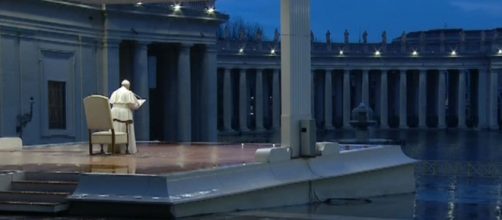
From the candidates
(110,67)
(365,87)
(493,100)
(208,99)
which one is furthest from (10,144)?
(493,100)

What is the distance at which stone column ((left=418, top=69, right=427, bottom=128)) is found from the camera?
118625mm

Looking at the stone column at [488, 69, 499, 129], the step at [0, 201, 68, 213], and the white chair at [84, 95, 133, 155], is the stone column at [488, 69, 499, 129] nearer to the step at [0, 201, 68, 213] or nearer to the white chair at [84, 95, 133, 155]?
the white chair at [84, 95, 133, 155]

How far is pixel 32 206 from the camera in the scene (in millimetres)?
15852

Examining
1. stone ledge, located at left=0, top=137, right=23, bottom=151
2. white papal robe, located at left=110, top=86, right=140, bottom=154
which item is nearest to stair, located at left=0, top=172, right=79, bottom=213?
white papal robe, located at left=110, top=86, right=140, bottom=154

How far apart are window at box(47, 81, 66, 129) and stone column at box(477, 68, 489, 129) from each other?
84.1 meters

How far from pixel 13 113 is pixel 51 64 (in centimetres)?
409

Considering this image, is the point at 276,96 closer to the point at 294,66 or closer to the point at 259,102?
the point at 259,102

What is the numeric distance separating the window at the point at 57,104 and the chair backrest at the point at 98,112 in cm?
2224

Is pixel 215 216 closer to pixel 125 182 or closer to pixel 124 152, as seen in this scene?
pixel 125 182

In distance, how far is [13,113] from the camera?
4100 centimetres

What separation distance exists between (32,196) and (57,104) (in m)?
29.2

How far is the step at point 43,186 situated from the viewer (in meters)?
16.9

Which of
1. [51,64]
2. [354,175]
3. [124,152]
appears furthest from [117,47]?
[354,175]

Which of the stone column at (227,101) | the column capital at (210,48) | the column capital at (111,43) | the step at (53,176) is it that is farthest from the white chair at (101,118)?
the stone column at (227,101)
